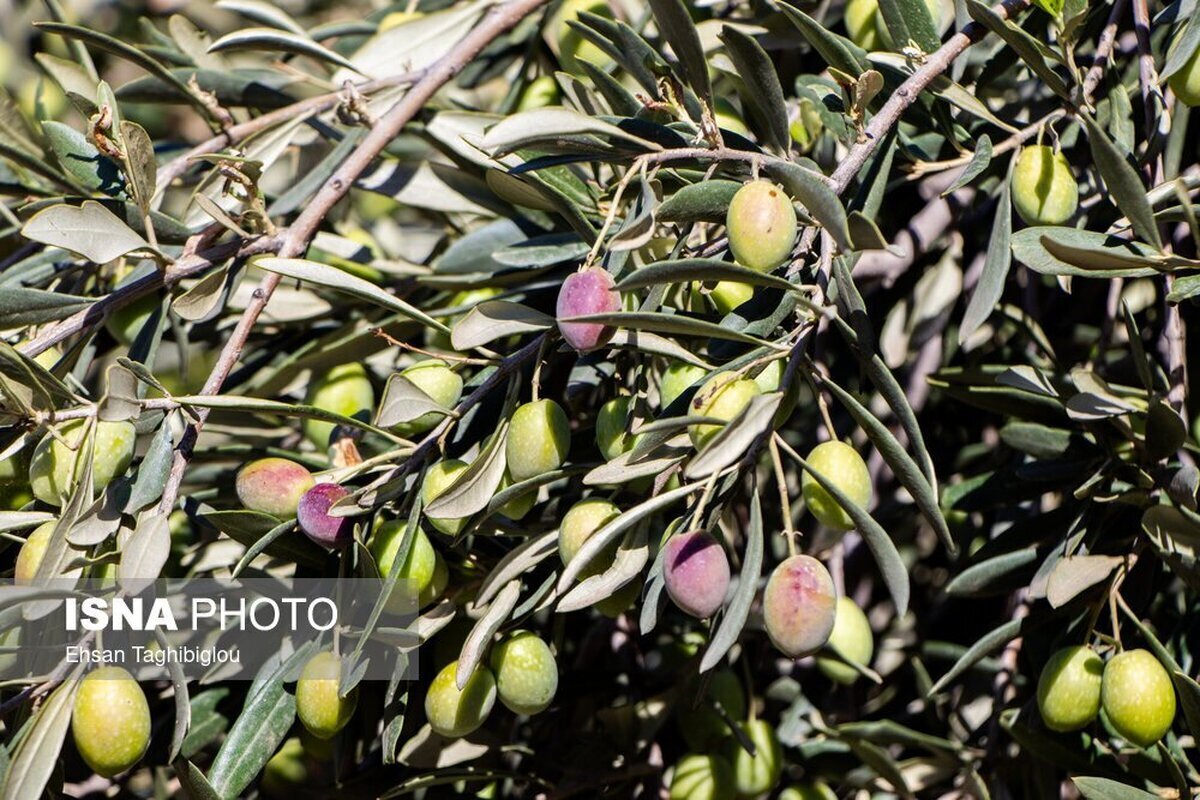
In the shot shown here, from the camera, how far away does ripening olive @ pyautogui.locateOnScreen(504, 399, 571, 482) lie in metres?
0.74

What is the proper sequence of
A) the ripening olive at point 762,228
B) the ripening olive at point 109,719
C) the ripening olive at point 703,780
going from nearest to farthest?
the ripening olive at point 762,228 < the ripening olive at point 109,719 < the ripening olive at point 703,780

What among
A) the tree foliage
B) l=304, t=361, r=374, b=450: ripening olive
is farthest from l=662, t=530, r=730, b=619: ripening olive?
l=304, t=361, r=374, b=450: ripening olive

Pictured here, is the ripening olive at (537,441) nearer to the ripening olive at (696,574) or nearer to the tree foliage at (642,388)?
the tree foliage at (642,388)

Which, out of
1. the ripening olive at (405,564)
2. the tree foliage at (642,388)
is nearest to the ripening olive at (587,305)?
the tree foliage at (642,388)

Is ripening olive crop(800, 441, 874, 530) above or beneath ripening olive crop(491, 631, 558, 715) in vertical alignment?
above

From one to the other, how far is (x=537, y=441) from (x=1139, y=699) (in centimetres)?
47

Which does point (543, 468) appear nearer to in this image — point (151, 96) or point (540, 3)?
point (540, 3)

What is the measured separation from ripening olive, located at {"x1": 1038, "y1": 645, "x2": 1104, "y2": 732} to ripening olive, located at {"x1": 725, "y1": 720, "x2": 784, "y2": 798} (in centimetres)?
30

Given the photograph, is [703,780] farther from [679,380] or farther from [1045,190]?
[1045,190]

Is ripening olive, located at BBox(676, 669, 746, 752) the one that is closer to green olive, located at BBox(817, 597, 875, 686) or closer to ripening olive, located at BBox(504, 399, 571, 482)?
green olive, located at BBox(817, 597, 875, 686)

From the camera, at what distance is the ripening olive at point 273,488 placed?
2.65ft

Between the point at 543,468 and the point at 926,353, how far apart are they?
555 mm

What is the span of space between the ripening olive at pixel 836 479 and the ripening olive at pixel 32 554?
20.4 inches

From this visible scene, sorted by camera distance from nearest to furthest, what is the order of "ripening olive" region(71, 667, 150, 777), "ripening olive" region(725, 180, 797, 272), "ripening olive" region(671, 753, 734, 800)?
"ripening olive" region(725, 180, 797, 272) < "ripening olive" region(71, 667, 150, 777) < "ripening olive" region(671, 753, 734, 800)
